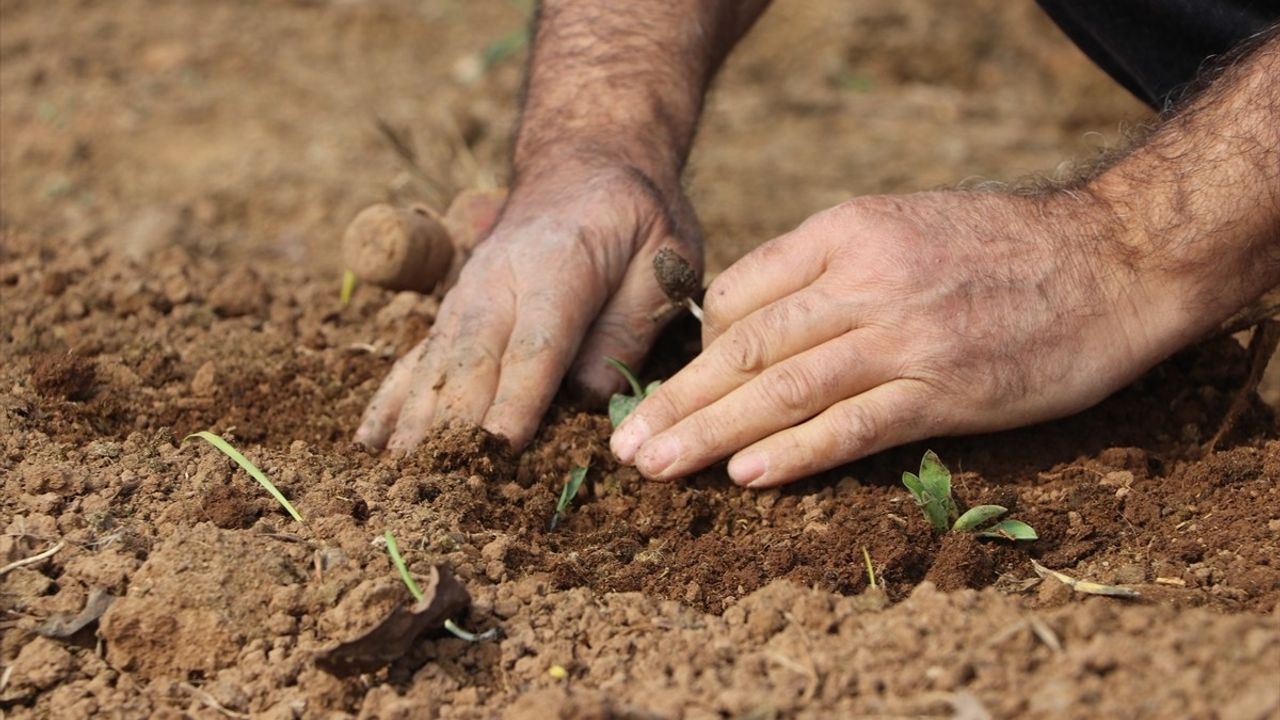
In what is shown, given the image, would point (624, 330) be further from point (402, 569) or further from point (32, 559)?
point (32, 559)

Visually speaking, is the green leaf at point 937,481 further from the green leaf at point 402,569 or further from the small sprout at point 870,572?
the green leaf at point 402,569

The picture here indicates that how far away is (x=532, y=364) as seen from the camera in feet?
7.49

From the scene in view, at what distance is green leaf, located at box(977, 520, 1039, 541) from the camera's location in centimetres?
200

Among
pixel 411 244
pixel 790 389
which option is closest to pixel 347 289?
pixel 411 244

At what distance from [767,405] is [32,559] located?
1140 mm

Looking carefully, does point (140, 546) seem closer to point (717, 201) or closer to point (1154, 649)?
point (1154, 649)

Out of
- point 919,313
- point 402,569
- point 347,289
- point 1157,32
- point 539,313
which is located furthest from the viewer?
point 347,289

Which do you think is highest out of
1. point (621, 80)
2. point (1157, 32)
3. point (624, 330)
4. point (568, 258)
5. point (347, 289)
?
point (1157, 32)

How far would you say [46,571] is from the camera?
72.0 inches

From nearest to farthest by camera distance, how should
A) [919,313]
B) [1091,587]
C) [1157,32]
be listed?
[1091,587] → [919,313] → [1157,32]

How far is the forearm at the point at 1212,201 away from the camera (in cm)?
209

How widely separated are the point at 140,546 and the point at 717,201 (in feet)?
9.41

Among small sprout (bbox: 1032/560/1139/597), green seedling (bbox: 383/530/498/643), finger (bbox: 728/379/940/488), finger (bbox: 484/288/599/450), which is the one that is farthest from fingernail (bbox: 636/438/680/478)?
small sprout (bbox: 1032/560/1139/597)

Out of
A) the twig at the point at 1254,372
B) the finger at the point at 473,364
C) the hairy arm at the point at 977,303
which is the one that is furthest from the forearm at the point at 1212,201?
the finger at the point at 473,364
